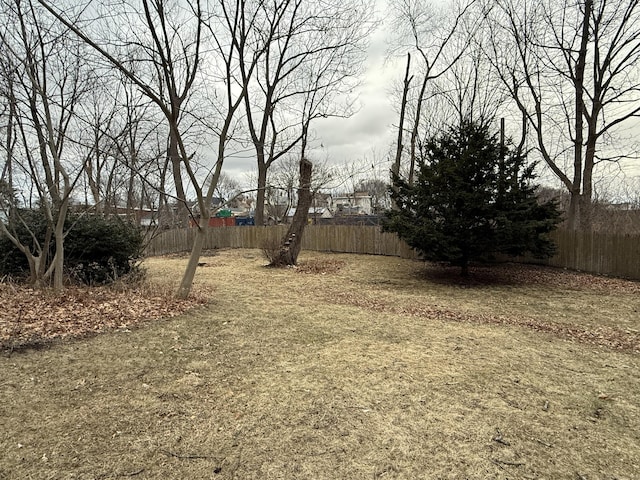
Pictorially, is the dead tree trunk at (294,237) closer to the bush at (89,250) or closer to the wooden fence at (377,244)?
the wooden fence at (377,244)

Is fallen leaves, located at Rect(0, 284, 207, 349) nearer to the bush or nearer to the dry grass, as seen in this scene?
the dry grass

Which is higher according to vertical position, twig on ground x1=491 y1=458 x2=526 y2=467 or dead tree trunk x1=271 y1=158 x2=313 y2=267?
dead tree trunk x1=271 y1=158 x2=313 y2=267

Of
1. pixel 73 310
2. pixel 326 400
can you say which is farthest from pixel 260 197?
pixel 326 400

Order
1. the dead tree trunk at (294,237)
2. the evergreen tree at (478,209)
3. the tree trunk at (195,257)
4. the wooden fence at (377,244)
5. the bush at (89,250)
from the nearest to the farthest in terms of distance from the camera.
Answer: the tree trunk at (195,257) → the bush at (89,250) → the evergreen tree at (478,209) → the wooden fence at (377,244) → the dead tree trunk at (294,237)

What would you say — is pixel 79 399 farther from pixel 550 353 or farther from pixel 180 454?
pixel 550 353

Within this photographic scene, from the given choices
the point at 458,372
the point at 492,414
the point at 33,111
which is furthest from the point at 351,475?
the point at 33,111

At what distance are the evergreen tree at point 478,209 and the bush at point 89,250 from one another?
19.8ft

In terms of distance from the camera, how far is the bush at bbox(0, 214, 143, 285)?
22.6ft

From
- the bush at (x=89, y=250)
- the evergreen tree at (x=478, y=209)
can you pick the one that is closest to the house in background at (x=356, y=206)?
the evergreen tree at (x=478, y=209)

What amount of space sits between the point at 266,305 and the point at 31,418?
392 centimetres

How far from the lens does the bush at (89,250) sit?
22.6 feet

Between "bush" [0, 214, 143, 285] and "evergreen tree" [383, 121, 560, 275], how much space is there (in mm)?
6031

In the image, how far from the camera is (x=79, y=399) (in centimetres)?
279

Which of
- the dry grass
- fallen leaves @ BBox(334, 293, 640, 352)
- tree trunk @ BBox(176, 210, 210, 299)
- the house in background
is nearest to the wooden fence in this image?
tree trunk @ BBox(176, 210, 210, 299)
